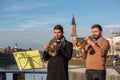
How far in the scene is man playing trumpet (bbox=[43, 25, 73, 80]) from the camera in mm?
6324

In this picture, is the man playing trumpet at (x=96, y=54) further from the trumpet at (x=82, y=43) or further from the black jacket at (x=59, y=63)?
the black jacket at (x=59, y=63)

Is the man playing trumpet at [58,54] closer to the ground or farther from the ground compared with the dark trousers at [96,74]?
farther from the ground

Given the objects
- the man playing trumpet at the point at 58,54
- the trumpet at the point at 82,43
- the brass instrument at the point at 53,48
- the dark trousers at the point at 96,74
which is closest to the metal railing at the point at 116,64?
the dark trousers at the point at 96,74

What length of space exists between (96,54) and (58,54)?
618 millimetres

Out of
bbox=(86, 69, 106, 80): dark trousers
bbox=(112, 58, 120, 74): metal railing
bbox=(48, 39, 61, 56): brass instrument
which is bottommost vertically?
bbox=(86, 69, 106, 80): dark trousers

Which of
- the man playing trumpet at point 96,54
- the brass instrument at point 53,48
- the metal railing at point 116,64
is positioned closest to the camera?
the brass instrument at point 53,48

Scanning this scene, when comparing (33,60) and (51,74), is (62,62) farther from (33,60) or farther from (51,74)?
(33,60)

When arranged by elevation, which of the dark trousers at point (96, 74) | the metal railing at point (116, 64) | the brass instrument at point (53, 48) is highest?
the brass instrument at point (53, 48)

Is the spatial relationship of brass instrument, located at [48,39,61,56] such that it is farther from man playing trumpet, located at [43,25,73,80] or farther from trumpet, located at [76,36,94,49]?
trumpet, located at [76,36,94,49]

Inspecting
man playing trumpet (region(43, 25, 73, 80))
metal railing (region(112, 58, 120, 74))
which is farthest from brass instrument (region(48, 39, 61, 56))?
metal railing (region(112, 58, 120, 74))

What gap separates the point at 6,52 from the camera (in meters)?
121

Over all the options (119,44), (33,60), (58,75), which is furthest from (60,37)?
(119,44)

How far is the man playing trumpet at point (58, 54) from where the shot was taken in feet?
20.7

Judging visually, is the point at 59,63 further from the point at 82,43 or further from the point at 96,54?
the point at 96,54
